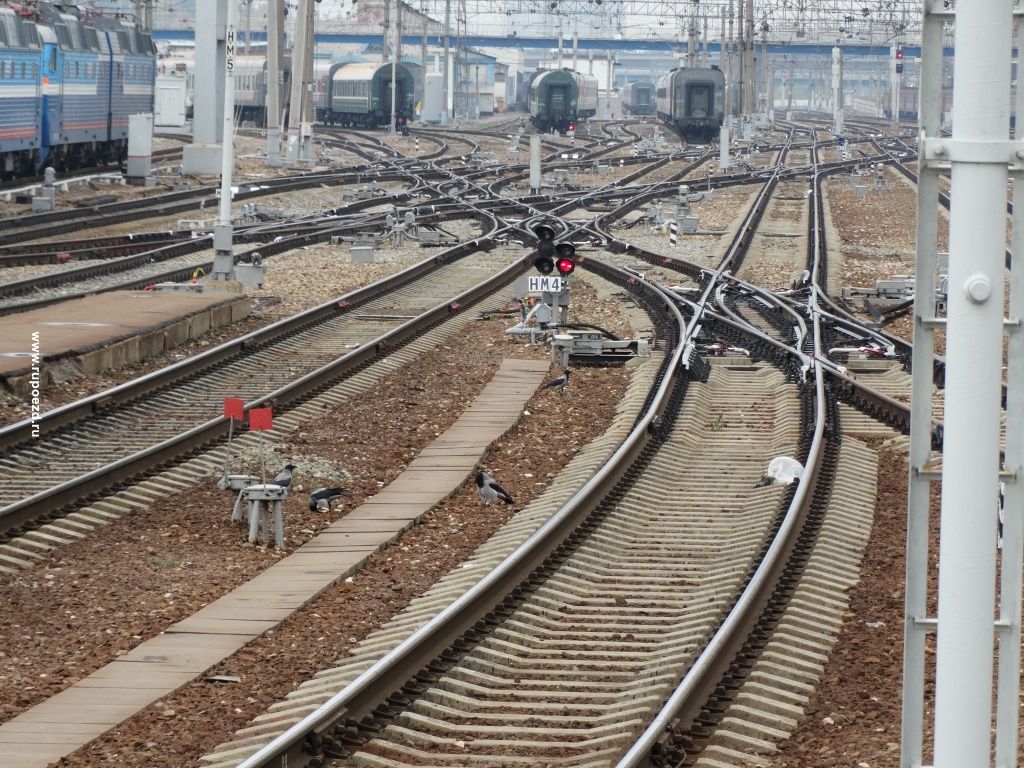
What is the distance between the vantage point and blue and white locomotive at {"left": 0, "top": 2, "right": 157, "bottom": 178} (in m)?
33.1

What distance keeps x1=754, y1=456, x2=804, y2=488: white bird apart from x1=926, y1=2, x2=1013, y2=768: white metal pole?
7.38 meters

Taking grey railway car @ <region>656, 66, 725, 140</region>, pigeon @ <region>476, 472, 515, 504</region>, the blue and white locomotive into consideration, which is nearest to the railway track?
pigeon @ <region>476, 472, 515, 504</region>

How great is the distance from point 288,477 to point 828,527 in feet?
Answer: 11.7

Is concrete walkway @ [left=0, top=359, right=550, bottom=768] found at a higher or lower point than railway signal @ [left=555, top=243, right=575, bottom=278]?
lower

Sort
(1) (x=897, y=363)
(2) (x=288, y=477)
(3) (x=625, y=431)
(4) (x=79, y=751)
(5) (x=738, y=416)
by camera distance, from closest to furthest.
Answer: (4) (x=79, y=751), (2) (x=288, y=477), (3) (x=625, y=431), (5) (x=738, y=416), (1) (x=897, y=363)

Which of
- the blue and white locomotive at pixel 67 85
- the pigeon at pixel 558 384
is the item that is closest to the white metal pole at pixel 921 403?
the pigeon at pixel 558 384

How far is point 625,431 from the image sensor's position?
515 inches

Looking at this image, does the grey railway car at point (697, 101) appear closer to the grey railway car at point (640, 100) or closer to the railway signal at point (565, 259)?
the railway signal at point (565, 259)

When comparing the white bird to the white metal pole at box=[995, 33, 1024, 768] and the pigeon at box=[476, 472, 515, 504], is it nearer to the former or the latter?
the pigeon at box=[476, 472, 515, 504]

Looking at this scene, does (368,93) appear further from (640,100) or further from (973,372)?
(973,372)

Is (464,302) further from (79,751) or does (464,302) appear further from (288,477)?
(79,751)

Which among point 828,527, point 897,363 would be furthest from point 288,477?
point 897,363

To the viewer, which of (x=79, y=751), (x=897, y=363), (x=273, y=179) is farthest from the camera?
(x=273, y=179)

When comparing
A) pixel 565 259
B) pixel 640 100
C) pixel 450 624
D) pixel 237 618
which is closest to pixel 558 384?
pixel 565 259
